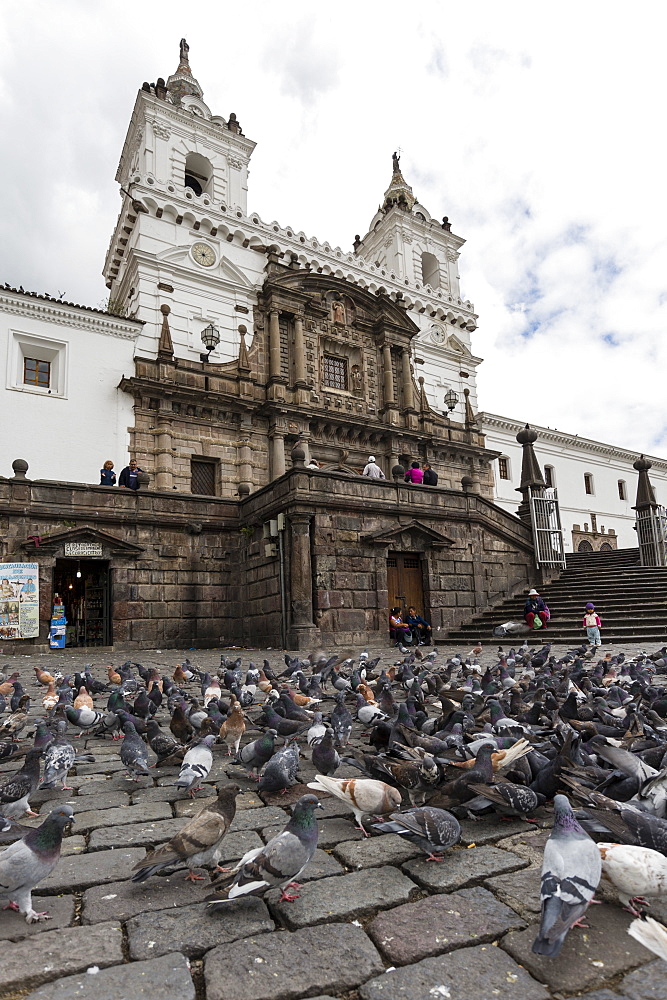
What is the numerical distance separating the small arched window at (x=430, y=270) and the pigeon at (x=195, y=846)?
3501 centimetres

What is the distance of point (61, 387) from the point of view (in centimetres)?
2148

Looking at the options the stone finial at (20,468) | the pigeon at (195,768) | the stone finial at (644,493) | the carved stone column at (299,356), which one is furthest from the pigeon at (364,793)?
the carved stone column at (299,356)

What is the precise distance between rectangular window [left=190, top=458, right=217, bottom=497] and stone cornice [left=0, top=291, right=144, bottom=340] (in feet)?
16.9

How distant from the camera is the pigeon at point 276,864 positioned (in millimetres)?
2475

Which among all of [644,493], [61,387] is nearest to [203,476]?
[61,387]

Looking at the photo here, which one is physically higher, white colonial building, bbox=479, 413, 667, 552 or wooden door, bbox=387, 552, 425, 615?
white colonial building, bbox=479, 413, 667, 552

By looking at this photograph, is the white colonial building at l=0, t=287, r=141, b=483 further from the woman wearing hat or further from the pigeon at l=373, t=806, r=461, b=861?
the pigeon at l=373, t=806, r=461, b=861

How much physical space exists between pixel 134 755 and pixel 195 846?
1.85m

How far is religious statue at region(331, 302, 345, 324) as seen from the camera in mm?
27984

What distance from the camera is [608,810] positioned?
2861mm

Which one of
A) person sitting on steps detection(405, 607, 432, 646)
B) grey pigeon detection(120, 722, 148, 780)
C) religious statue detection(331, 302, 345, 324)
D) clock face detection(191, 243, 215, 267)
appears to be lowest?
grey pigeon detection(120, 722, 148, 780)

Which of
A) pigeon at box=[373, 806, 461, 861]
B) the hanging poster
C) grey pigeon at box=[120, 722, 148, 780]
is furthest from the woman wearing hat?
pigeon at box=[373, 806, 461, 861]

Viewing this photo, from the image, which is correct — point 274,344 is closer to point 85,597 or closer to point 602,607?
point 85,597

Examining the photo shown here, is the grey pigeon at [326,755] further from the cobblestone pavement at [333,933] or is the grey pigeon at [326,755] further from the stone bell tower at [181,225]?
the stone bell tower at [181,225]
